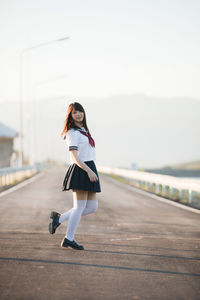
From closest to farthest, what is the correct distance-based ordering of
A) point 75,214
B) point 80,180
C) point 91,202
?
point 80,180, point 75,214, point 91,202

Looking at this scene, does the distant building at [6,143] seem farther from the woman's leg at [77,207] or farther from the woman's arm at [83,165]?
the woman's arm at [83,165]

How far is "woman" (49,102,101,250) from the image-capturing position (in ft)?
22.5

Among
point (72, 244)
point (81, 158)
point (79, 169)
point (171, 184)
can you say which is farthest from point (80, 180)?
point (171, 184)

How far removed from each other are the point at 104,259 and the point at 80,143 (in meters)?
1.59

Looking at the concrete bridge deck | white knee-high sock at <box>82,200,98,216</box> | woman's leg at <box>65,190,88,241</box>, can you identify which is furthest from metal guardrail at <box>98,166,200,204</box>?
woman's leg at <box>65,190,88,241</box>

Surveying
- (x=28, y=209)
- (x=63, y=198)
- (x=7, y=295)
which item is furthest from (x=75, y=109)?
(x=63, y=198)

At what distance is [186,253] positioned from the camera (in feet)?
22.9

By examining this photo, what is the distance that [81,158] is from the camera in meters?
6.92

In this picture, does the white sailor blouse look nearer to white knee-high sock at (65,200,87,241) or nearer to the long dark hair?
the long dark hair

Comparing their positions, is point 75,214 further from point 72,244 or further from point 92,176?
point 92,176

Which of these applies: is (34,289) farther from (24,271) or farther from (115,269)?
(115,269)

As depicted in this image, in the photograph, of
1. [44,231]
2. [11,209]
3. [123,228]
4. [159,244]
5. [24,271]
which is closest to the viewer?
[24,271]

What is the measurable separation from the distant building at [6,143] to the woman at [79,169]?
136 ft

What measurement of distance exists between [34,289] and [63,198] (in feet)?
35.7
